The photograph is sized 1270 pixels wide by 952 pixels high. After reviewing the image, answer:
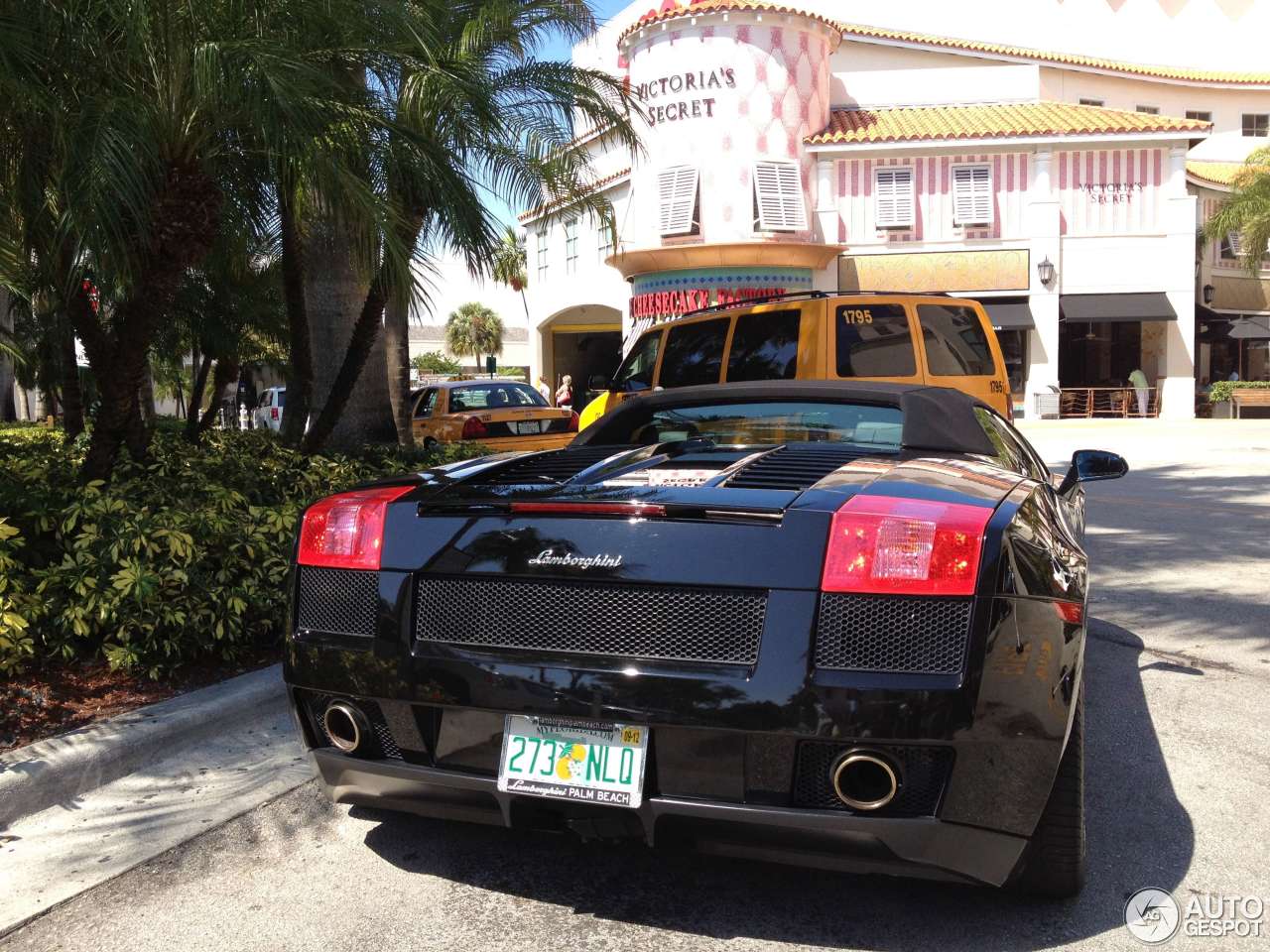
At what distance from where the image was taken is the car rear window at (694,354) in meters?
9.27

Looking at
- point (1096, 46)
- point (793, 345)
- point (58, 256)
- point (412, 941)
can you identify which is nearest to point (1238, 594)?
point (793, 345)

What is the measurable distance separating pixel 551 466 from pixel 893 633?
1.46 metres

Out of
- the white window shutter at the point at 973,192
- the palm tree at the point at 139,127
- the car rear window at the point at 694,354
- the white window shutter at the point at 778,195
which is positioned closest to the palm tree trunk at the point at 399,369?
the car rear window at the point at 694,354

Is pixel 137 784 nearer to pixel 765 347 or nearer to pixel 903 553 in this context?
pixel 903 553

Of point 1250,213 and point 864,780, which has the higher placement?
point 1250,213

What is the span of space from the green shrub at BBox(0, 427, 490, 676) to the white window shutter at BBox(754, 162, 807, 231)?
2318 centimetres

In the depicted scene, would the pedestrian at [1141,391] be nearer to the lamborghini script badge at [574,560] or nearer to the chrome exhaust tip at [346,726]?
the lamborghini script badge at [574,560]

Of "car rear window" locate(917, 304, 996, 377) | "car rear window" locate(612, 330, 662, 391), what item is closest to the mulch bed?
"car rear window" locate(612, 330, 662, 391)

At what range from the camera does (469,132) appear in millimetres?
7359

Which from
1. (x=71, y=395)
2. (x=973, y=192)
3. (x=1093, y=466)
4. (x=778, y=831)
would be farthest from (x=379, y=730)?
(x=973, y=192)

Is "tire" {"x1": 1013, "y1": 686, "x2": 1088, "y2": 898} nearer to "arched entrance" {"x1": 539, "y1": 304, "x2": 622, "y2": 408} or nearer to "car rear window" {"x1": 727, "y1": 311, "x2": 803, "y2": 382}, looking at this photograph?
"car rear window" {"x1": 727, "y1": 311, "x2": 803, "y2": 382}

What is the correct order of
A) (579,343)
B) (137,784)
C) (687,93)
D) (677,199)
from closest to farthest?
(137,784), (687,93), (677,199), (579,343)

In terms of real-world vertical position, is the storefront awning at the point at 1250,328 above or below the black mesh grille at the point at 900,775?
above

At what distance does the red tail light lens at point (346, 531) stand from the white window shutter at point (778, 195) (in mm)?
25640
